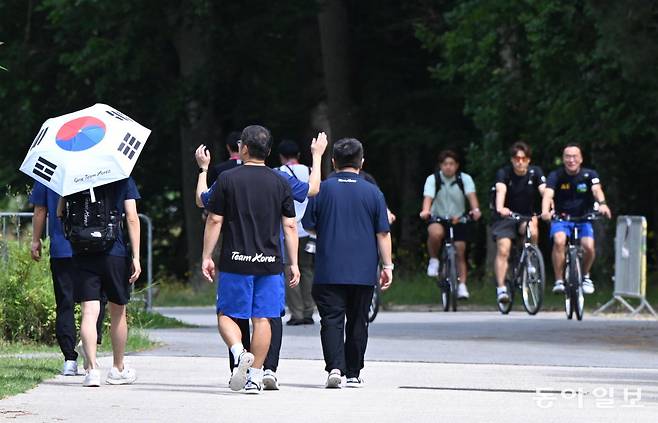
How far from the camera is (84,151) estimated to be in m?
12.6

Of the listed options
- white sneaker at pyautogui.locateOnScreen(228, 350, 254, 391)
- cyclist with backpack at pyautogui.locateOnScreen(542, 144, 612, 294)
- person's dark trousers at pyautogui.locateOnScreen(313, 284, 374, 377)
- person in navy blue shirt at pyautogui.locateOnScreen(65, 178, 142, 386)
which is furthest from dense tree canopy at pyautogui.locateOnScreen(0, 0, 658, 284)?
white sneaker at pyautogui.locateOnScreen(228, 350, 254, 391)

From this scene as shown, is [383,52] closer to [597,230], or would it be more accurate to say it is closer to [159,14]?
[159,14]

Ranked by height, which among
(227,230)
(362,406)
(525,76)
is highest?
(525,76)

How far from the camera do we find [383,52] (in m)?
36.2

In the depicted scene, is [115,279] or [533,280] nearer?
[115,279]

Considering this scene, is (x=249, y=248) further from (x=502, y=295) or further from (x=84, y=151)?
(x=502, y=295)

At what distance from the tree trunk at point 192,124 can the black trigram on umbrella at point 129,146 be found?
2282 centimetres

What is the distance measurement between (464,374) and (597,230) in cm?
1580

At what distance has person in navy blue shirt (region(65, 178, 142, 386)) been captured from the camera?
41.3ft

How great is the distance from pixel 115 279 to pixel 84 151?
0.88 metres

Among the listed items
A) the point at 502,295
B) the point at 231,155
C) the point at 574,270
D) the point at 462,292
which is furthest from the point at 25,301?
the point at 462,292

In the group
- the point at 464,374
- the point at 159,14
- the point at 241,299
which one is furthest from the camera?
the point at 159,14

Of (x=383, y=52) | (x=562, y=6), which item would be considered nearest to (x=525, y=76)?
(x=562, y=6)

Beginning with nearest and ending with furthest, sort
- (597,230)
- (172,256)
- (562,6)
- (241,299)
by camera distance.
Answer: (241,299) → (562,6) → (597,230) → (172,256)
